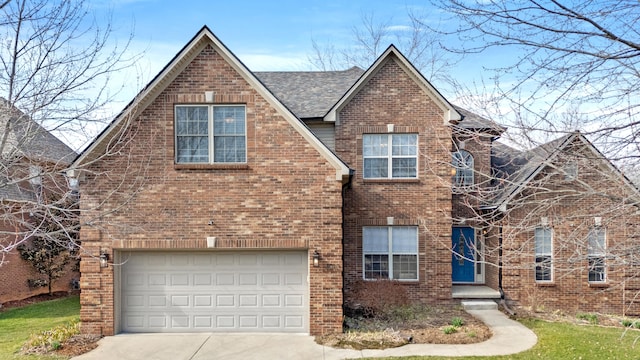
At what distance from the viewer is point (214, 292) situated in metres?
10.7

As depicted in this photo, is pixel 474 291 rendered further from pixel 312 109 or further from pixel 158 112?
pixel 158 112

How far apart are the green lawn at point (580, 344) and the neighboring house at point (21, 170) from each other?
7510mm

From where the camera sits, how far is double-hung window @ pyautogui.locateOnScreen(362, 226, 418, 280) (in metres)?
13.5

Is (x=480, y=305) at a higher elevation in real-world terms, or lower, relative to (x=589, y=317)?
higher

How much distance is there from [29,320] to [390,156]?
12000 millimetres

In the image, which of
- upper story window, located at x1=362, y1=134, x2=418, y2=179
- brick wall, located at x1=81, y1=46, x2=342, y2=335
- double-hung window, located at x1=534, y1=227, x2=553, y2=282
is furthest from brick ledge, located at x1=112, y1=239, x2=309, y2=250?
double-hung window, located at x1=534, y1=227, x2=553, y2=282

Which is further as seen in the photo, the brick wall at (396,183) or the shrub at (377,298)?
the brick wall at (396,183)

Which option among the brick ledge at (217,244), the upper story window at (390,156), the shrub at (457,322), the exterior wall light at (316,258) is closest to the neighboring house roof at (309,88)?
the upper story window at (390,156)

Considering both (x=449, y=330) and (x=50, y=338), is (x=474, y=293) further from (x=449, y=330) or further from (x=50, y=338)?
(x=50, y=338)

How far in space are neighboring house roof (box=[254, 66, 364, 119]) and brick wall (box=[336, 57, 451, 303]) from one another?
4.05ft

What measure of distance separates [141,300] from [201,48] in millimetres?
6491

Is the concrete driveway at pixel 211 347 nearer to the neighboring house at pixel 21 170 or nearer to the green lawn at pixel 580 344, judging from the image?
the green lawn at pixel 580 344

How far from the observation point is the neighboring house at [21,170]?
658 centimetres

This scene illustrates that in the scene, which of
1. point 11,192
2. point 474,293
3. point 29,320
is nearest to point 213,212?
point 29,320
